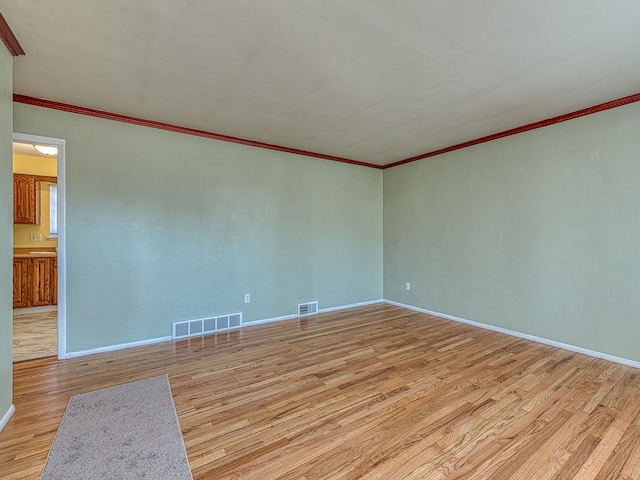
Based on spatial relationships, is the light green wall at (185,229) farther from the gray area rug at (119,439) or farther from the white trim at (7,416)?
the gray area rug at (119,439)

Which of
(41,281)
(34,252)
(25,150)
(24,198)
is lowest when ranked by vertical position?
(41,281)

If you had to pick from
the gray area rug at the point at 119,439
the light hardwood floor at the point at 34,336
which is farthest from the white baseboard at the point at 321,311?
the light hardwood floor at the point at 34,336

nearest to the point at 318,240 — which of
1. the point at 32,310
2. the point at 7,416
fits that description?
the point at 7,416

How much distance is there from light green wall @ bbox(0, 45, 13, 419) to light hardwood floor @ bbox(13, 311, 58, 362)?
1.36 metres

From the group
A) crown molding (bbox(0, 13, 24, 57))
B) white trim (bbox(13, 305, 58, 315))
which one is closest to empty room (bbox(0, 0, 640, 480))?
crown molding (bbox(0, 13, 24, 57))

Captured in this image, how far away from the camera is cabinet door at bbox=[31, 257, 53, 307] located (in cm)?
502

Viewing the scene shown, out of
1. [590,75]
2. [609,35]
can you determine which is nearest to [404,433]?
[609,35]

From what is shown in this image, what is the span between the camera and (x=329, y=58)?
88.8 inches

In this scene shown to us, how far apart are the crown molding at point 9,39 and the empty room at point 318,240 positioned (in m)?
0.02

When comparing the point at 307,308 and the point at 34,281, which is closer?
the point at 307,308

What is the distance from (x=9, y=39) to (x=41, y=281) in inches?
181

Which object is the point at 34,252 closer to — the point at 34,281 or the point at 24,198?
the point at 34,281

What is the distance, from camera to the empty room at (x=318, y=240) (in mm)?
1808

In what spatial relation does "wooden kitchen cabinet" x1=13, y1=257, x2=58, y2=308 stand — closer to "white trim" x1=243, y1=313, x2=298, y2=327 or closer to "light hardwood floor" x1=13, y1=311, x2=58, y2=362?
"light hardwood floor" x1=13, y1=311, x2=58, y2=362
